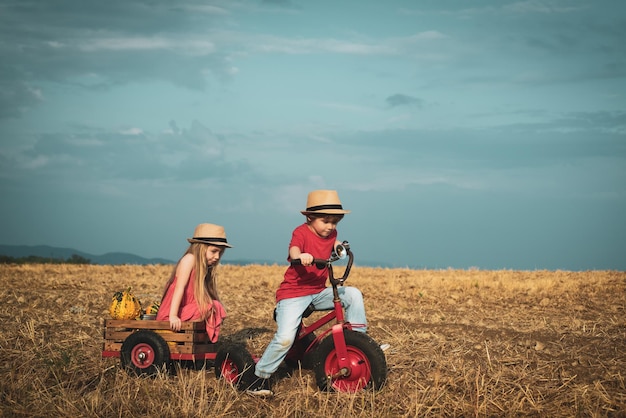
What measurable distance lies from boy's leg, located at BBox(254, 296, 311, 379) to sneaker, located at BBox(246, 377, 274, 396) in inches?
3.4

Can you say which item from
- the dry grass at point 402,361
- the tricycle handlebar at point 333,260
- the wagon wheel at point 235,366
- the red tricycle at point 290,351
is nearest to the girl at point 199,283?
the red tricycle at point 290,351

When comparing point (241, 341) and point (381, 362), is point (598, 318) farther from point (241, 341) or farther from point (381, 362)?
point (381, 362)

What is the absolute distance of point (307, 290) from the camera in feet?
23.2

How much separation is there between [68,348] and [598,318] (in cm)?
913

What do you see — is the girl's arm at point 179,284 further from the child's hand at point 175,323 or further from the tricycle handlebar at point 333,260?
the tricycle handlebar at point 333,260

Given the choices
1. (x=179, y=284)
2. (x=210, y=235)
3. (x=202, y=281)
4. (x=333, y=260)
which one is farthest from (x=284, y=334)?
(x=210, y=235)

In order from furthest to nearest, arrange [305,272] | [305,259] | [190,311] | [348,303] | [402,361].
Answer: [402,361] < [190,311] < [348,303] < [305,272] < [305,259]

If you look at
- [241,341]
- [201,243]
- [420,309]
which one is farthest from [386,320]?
[201,243]

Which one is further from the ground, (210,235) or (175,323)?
(210,235)

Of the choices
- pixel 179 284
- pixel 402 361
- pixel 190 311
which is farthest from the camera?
pixel 402 361

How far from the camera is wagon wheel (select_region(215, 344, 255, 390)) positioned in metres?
7.09

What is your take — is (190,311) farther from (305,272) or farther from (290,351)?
(305,272)

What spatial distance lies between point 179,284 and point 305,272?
4.83 ft

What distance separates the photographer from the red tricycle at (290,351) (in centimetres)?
666
